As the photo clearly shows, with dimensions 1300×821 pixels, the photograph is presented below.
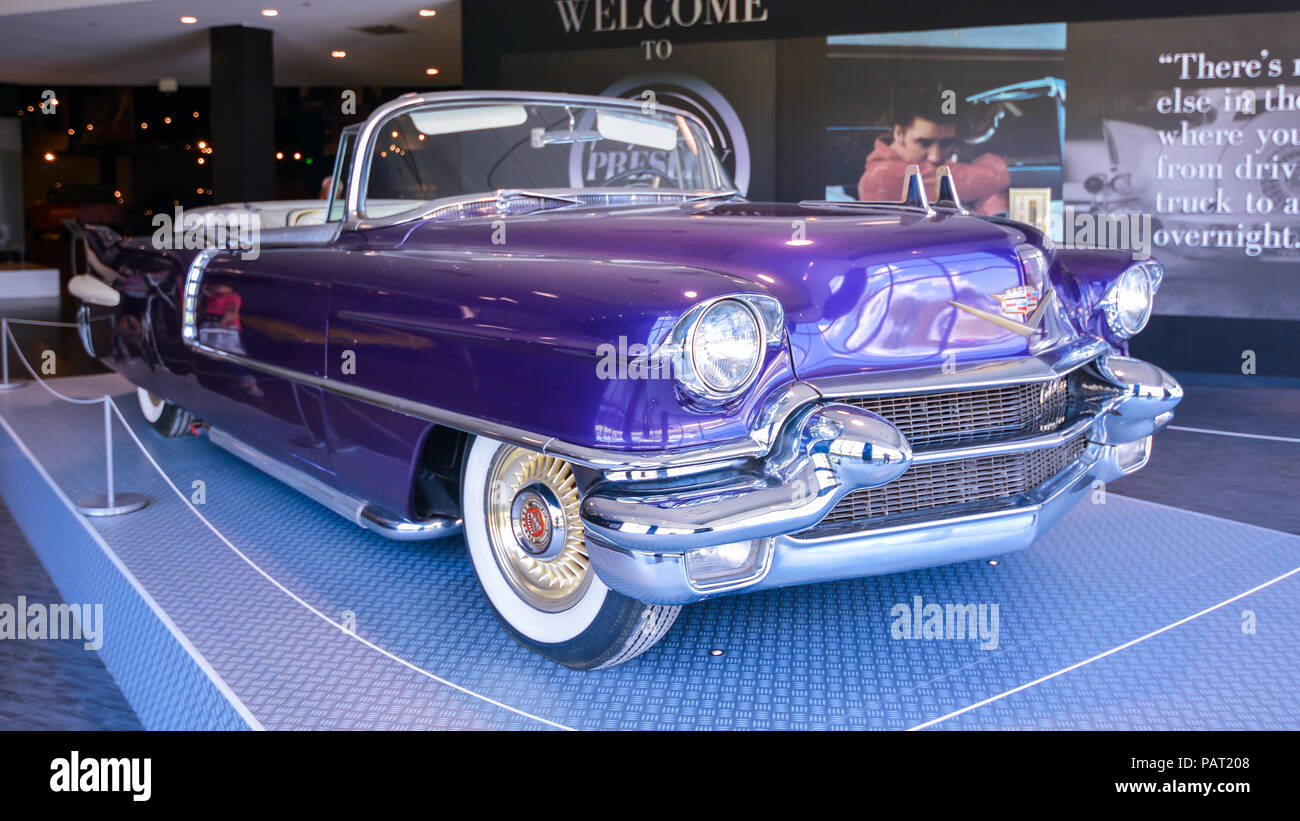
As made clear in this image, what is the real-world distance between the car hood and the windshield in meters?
0.49

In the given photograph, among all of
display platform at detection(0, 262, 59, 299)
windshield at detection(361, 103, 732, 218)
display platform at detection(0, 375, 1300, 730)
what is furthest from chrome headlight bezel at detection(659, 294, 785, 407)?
display platform at detection(0, 262, 59, 299)

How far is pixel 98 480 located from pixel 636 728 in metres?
2.67

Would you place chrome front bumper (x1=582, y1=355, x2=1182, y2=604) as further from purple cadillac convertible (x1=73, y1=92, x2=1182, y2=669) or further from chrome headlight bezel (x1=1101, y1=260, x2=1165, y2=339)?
chrome headlight bezel (x1=1101, y1=260, x2=1165, y2=339)

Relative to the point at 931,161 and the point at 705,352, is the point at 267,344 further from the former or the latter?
the point at 931,161

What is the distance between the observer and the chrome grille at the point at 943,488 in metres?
2.12

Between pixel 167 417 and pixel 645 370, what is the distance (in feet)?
11.3

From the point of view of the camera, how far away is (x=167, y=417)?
15.1 feet

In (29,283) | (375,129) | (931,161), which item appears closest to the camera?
(375,129)

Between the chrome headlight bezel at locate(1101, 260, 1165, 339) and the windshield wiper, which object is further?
the windshield wiper

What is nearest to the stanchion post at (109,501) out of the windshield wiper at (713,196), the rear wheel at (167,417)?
the rear wheel at (167,417)

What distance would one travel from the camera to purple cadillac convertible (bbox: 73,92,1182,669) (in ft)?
6.21

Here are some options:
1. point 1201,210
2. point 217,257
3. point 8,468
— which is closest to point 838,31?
point 1201,210

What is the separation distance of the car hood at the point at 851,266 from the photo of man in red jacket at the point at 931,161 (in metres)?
5.14

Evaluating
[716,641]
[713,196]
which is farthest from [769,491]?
[713,196]
